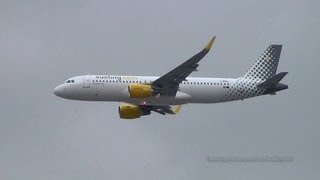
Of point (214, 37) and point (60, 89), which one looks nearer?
point (214, 37)

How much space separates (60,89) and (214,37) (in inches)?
763

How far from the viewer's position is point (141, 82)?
10519cm

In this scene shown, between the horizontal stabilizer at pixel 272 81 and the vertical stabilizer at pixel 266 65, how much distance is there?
337 centimetres

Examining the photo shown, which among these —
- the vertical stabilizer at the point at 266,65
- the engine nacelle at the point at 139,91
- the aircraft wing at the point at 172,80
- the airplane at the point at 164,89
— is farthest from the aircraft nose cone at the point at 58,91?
the vertical stabilizer at the point at 266,65

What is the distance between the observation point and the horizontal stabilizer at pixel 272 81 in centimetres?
10450

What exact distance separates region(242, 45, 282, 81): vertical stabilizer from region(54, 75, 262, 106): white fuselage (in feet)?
11.3

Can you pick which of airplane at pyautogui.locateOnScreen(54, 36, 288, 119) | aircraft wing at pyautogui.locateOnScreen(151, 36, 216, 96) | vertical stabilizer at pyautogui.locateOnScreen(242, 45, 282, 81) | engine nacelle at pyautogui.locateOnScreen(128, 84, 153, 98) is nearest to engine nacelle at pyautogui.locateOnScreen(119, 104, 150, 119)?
airplane at pyautogui.locateOnScreen(54, 36, 288, 119)

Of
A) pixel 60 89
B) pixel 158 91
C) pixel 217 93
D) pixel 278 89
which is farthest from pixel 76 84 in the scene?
pixel 278 89

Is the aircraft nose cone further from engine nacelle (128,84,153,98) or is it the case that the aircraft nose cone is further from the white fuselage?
engine nacelle (128,84,153,98)

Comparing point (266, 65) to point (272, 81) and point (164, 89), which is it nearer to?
point (272, 81)

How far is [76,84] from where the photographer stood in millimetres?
104000

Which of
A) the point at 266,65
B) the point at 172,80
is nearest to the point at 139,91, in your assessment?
the point at 172,80

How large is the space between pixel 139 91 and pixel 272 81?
14931mm

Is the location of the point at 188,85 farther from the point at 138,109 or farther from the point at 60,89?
the point at 60,89
